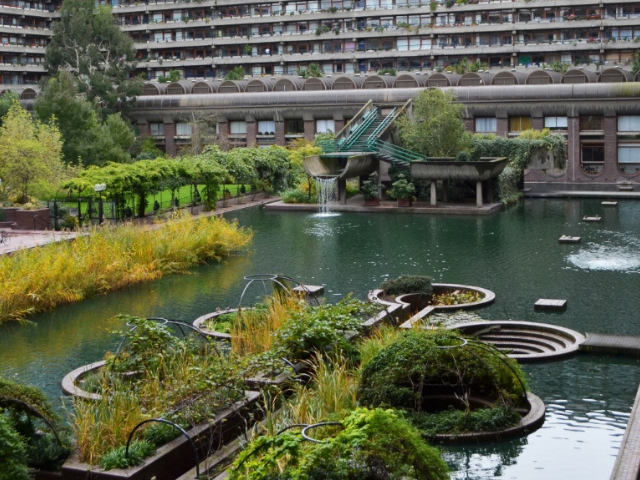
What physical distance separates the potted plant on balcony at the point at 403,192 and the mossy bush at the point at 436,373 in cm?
3366

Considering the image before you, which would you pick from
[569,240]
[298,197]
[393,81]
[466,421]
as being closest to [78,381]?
[466,421]

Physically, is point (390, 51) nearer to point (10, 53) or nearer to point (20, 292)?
point (10, 53)

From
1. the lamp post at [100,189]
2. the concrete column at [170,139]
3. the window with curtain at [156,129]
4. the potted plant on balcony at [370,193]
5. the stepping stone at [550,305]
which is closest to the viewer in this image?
the stepping stone at [550,305]

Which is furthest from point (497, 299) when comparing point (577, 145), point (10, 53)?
point (10, 53)

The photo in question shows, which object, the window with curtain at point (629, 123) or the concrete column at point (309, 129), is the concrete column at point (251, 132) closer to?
the concrete column at point (309, 129)

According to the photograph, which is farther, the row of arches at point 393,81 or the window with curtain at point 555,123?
the row of arches at point 393,81

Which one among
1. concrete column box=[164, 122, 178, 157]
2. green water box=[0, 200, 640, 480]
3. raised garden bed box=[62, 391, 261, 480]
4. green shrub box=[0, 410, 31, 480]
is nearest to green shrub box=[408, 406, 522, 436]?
green water box=[0, 200, 640, 480]

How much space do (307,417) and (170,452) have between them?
214 centimetres

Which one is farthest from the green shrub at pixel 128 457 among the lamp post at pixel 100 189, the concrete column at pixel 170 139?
the concrete column at pixel 170 139

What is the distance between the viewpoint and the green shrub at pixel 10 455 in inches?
499

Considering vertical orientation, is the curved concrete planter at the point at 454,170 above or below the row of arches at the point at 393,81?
below

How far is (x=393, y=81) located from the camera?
254 feet

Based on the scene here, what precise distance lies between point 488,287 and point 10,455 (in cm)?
1996

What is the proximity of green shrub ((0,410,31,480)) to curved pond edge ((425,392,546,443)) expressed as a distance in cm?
674
